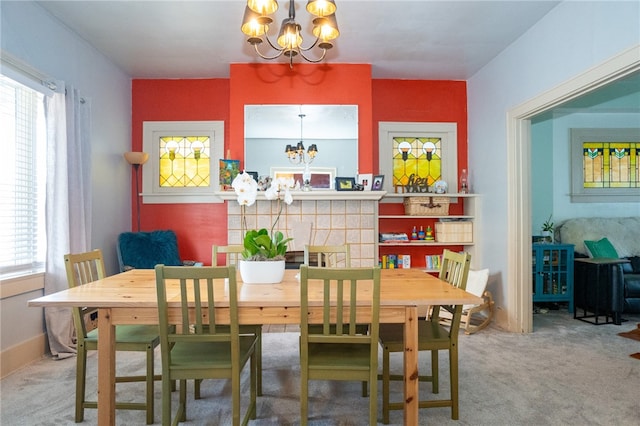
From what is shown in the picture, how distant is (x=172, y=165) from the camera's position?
4.45 meters

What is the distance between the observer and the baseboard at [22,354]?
8.44ft

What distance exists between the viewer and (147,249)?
12.9 feet

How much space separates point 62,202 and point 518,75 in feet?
13.5

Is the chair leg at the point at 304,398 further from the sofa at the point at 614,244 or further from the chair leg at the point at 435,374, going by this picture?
the sofa at the point at 614,244

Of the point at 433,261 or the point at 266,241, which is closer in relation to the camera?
the point at 266,241

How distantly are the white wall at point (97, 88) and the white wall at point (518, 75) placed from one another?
3968 millimetres

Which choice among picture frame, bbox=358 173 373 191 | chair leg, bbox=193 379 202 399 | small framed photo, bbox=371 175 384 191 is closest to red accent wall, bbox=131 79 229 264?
picture frame, bbox=358 173 373 191

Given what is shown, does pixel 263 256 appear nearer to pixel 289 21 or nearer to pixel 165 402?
pixel 165 402

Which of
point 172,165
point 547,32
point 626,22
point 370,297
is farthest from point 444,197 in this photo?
point 172,165

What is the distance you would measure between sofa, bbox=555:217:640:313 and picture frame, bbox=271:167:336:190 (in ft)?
9.58

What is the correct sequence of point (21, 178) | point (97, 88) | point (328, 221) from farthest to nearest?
point (328, 221), point (97, 88), point (21, 178)

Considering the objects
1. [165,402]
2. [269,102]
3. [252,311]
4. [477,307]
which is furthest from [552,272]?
[165,402]

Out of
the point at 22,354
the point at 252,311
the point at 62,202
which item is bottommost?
the point at 22,354

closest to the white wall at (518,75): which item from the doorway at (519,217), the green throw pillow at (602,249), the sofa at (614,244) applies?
the doorway at (519,217)
